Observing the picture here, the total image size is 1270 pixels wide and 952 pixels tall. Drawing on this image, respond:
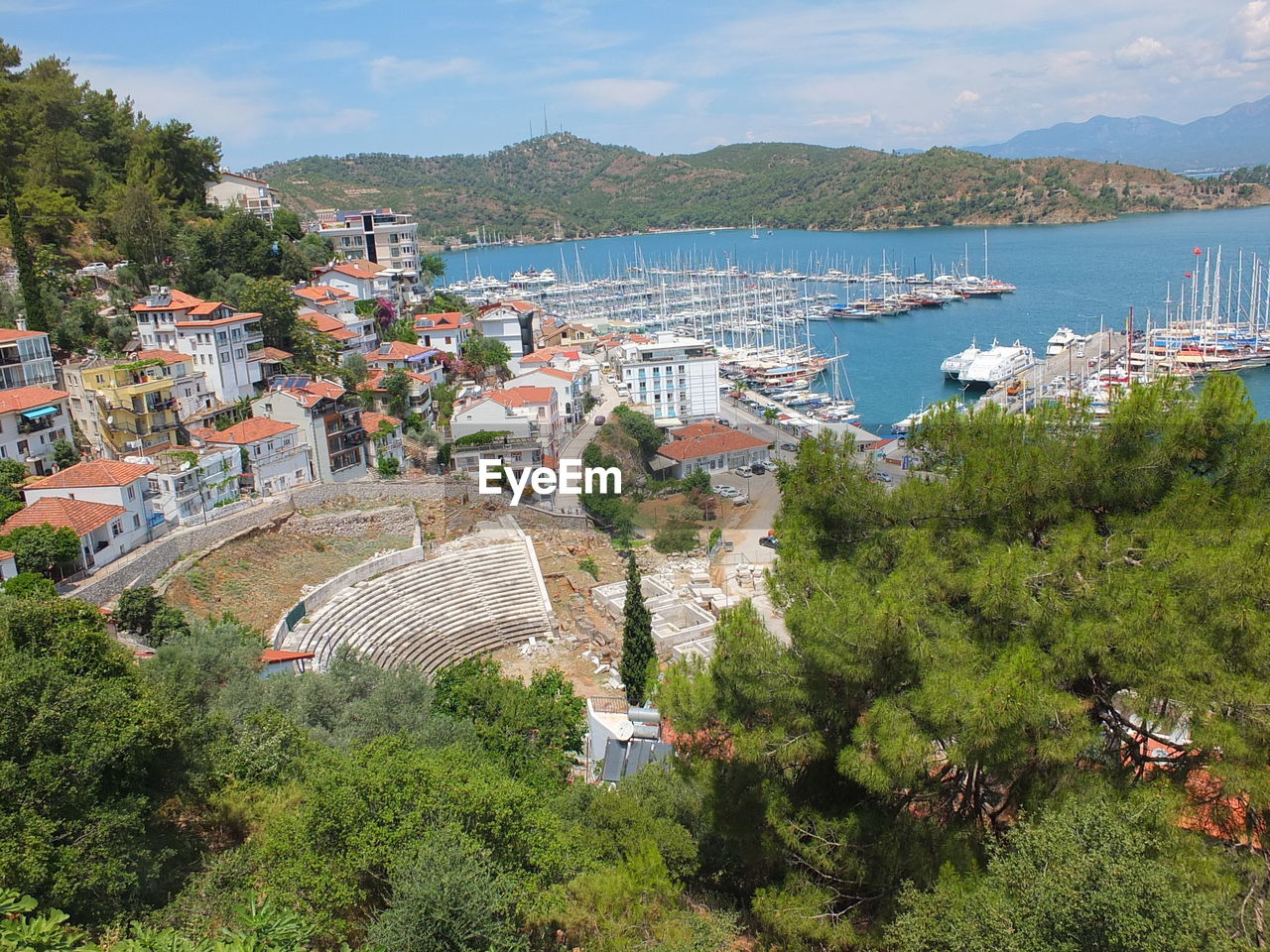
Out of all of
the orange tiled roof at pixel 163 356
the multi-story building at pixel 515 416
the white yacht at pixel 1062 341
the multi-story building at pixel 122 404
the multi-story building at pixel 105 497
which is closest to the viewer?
the multi-story building at pixel 105 497

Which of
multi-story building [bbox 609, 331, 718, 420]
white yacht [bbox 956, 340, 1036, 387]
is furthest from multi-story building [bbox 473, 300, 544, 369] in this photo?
white yacht [bbox 956, 340, 1036, 387]

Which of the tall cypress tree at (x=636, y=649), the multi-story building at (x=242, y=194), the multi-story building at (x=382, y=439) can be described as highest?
the multi-story building at (x=242, y=194)

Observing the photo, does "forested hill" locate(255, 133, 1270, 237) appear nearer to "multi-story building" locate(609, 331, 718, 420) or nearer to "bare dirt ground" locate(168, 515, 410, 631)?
"multi-story building" locate(609, 331, 718, 420)

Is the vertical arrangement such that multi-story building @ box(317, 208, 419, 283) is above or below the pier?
above

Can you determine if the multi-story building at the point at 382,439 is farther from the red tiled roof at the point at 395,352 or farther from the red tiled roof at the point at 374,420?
the red tiled roof at the point at 395,352

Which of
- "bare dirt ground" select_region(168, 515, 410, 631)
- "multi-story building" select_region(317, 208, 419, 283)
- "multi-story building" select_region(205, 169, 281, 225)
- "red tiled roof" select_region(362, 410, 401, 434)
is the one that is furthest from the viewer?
"multi-story building" select_region(317, 208, 419, 283)

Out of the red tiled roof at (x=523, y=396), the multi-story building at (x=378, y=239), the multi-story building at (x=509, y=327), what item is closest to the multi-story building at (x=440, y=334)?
the multi-story building at (x=509, y=327)

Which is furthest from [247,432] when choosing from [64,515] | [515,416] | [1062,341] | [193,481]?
[1062,341]
